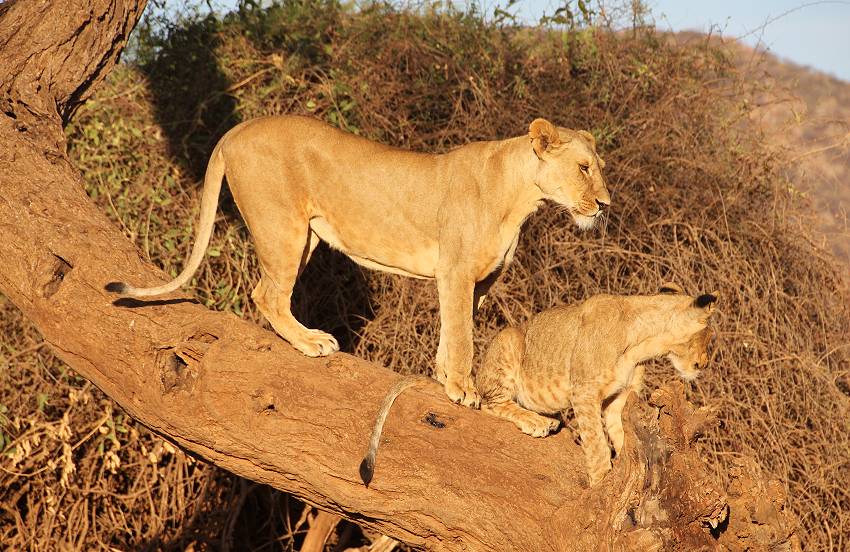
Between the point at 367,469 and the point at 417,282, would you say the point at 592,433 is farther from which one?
the point at 417,282

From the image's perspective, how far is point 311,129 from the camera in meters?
5.26

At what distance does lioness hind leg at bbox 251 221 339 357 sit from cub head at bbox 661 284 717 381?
5.73ft

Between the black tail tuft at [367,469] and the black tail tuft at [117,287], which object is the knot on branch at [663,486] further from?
the black tail tuft at [117,287]

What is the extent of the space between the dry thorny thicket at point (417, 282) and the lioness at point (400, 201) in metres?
1.38

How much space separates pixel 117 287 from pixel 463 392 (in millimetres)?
1737

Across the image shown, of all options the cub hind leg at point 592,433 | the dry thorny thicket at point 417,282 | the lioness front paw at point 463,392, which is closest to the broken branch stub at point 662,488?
the cub hind leg at point 592,433

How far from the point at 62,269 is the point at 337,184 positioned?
5.03 feet

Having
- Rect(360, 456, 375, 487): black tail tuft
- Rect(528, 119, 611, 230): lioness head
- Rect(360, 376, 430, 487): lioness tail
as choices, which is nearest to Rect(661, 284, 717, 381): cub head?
Rect(528, 119, 611, 230): lioness head

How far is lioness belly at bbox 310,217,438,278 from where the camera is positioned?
5.26 metres

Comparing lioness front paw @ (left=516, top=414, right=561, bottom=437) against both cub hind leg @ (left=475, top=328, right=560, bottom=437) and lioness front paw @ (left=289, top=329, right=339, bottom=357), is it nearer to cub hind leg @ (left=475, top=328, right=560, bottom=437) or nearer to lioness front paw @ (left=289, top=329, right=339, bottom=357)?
cub hind leg @ (left=475, top=328, right=560, bottom=437)

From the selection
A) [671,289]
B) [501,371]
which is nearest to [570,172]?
→ [671,289]

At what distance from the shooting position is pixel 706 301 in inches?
171

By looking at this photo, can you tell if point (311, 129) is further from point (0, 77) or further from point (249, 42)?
point (249, 42)

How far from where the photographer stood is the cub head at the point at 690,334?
446 cm
